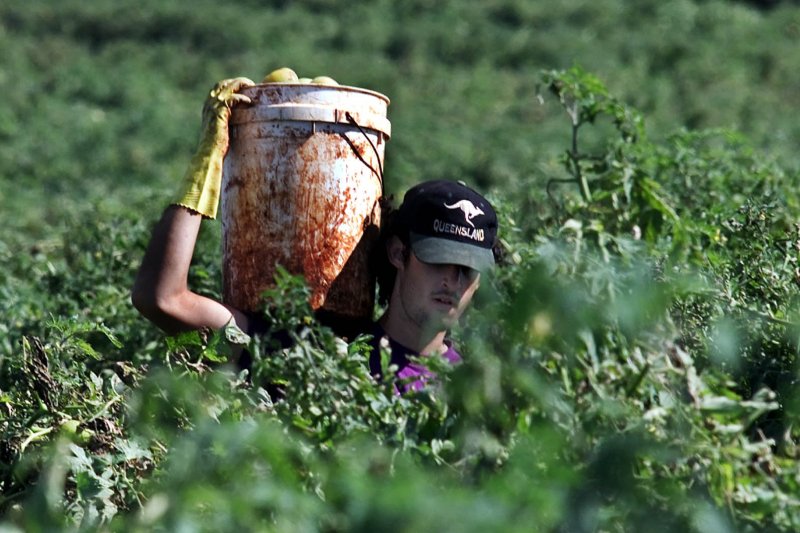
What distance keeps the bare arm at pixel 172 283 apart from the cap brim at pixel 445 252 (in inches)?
21.1

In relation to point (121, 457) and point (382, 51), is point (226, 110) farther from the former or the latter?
point (382, 51)

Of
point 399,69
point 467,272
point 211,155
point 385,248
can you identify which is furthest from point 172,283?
point 399,69

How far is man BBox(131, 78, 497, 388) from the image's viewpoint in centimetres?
330

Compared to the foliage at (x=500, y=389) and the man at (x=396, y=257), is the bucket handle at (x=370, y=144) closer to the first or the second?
the man at (x=396, y=257)

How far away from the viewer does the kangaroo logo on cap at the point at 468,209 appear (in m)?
3.57

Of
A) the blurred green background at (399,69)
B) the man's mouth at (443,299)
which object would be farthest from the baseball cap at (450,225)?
the blurred green background at (399,69)

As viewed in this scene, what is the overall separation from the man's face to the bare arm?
51cm

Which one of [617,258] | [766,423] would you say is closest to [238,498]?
[617,258]

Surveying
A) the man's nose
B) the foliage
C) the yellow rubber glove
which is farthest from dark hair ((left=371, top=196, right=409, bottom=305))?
the yellow rubber glove

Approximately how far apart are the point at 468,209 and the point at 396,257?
23cm

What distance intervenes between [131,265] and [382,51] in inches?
547

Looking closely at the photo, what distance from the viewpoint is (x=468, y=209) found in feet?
11.8

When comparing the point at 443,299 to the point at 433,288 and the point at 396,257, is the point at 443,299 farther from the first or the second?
the point at 396,257

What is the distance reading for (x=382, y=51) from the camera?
61.0 ft
